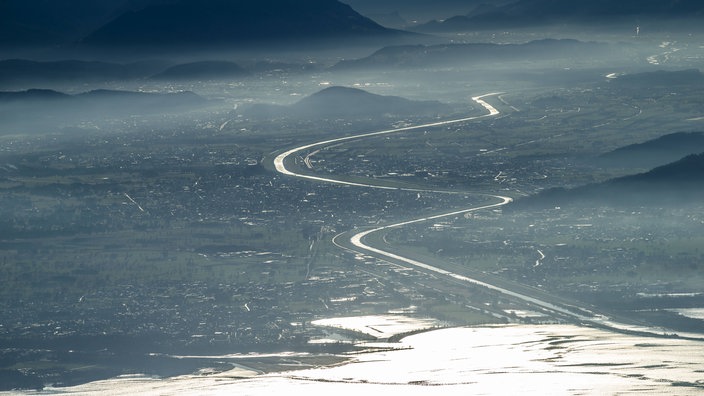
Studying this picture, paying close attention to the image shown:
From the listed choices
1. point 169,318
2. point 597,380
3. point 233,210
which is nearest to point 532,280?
point 169,318

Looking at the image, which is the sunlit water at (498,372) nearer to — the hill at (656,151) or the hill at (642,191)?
the hill at (642,191)

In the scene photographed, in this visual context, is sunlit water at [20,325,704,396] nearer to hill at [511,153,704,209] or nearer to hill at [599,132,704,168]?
hill at [511,153,704,209]

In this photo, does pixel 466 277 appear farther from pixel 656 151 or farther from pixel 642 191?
pixel 656 151

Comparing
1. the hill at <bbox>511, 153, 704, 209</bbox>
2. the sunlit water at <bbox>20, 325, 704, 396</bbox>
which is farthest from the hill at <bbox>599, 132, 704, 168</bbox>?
the sunlit water at <bbox>20, 325, 704, 396</bbox>

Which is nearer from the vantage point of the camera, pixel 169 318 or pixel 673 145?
pixel 169 318

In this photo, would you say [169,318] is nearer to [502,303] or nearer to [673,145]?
[502,303]
